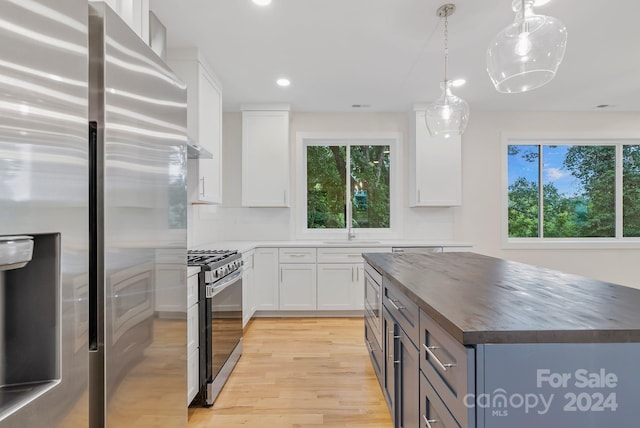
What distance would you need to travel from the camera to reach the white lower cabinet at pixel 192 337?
6.47ft

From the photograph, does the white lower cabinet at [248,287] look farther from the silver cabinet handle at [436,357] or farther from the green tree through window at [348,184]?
the silver cabinet handle at [436,357]

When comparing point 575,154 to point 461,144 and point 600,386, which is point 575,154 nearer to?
point 461,144

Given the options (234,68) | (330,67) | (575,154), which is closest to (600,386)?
(330,67)

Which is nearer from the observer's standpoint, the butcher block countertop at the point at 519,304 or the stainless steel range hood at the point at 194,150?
the butcher block countertop at the point at 519,304

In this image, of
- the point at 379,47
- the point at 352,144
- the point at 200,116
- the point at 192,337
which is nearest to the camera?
the point at 192,337

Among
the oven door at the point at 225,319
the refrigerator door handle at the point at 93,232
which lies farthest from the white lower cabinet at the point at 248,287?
the refrigerator door handle at the point at 93,232

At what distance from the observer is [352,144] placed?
471cm

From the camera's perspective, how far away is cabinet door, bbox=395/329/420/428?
137cm

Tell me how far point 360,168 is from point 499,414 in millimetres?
4043

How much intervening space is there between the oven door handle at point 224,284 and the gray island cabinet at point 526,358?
1.32m

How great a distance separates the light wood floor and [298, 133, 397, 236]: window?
1.66 meters

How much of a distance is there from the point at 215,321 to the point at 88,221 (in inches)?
63.3

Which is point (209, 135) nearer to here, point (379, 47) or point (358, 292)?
point (379, 47)

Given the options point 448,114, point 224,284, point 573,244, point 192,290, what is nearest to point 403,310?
point 192,290
